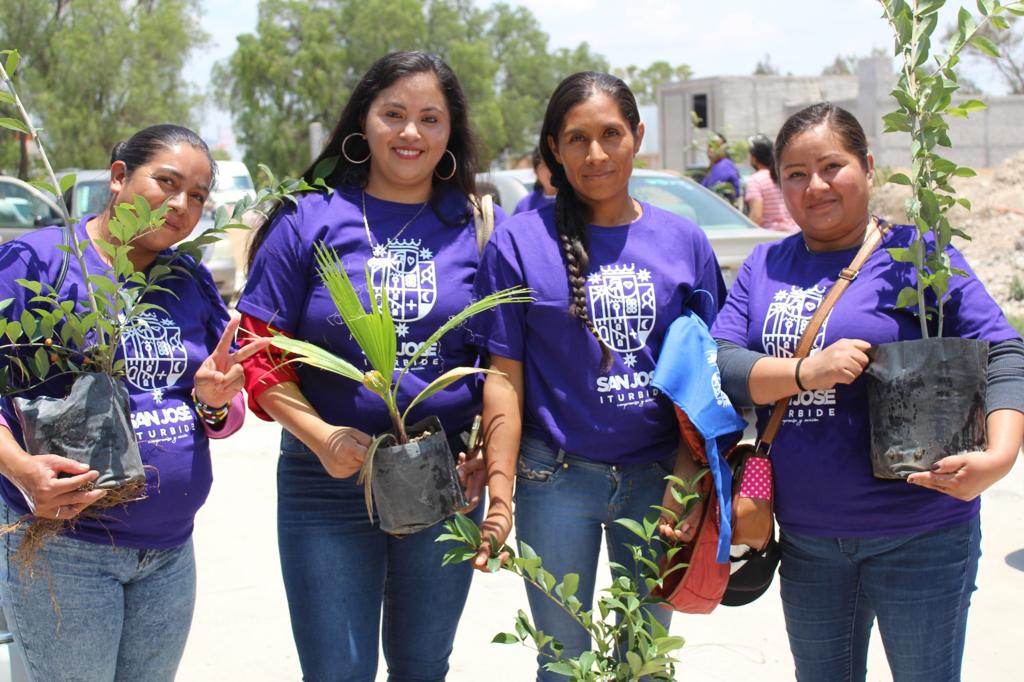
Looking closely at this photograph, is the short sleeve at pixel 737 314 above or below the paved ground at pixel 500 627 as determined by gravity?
above

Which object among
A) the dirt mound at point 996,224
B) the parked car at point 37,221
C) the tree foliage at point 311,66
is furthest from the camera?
the tree foliage at point 311,66

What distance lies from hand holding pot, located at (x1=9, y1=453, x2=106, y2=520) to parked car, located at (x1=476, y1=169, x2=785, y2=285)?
5.76 metres

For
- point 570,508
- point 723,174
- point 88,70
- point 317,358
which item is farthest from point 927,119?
point 88,70

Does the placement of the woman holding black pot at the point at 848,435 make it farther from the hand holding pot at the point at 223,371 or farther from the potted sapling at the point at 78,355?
the potted sapling at the point at 78,355

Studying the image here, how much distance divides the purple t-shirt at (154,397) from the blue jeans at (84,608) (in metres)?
0.05

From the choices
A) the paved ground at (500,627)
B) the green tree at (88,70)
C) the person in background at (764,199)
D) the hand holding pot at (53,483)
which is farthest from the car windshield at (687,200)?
the green tree at (88,70)

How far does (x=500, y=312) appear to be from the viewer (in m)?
2.64

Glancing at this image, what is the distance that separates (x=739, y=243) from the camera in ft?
25.3

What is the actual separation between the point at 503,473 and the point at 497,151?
143ft

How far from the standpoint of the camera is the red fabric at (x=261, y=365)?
2648 mm

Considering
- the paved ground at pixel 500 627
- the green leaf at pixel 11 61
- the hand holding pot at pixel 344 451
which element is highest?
the green leaf at pixel 11 61

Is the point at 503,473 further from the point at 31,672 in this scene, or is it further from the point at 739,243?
the point at 739,243

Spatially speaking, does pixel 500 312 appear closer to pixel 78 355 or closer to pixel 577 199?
pixel 577 199

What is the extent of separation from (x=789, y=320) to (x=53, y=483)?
1708 millimetres
